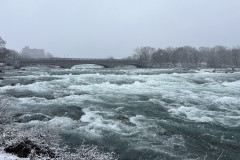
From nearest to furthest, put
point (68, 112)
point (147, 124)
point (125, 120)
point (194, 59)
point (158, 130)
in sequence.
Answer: point (158, 130), point (147, 124), point (125, 120), point (68, 112), point (194, 59)

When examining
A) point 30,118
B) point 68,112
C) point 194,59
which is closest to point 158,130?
point 68,112

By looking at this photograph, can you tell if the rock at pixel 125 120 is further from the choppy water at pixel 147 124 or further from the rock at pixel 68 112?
the rock at pixel 68 112

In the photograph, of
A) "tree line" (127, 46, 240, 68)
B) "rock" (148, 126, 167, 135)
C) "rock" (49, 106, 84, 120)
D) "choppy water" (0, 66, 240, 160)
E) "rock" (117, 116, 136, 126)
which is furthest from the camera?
"tree line" (127, 46, 240, 68)

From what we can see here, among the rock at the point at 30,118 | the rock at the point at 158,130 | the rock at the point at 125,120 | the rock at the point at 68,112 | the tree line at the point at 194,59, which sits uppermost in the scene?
the tree line at the point at 194,59

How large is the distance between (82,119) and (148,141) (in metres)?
5.13

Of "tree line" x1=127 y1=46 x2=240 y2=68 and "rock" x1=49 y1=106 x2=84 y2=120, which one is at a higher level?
"tree line" x1=127 y1=46 x2=240 y2=68

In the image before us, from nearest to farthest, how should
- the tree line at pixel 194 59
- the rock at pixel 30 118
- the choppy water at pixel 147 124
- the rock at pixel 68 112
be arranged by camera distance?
the choppy water at pixel 147 124
the rock at pixel 30 118
the rock at pixel 68 112
the tree line at pixel 194 59

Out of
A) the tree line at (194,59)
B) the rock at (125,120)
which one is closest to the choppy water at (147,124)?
the rock at (125,120)

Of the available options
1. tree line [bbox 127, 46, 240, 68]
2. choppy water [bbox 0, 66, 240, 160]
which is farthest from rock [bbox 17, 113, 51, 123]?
tree line [bbox 127, 46, 240, 68]

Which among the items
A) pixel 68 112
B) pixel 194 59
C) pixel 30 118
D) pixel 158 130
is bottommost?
pixel 158 130

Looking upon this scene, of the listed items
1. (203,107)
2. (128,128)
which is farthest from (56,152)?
(203,107)

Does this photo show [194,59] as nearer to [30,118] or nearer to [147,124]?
[147,124]

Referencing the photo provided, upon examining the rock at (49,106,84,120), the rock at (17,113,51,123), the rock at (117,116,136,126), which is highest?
the rock at (17,113,51,123)

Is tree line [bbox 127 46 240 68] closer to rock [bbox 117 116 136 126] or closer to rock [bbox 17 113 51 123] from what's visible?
rock [bbox 117 116 136 126]
